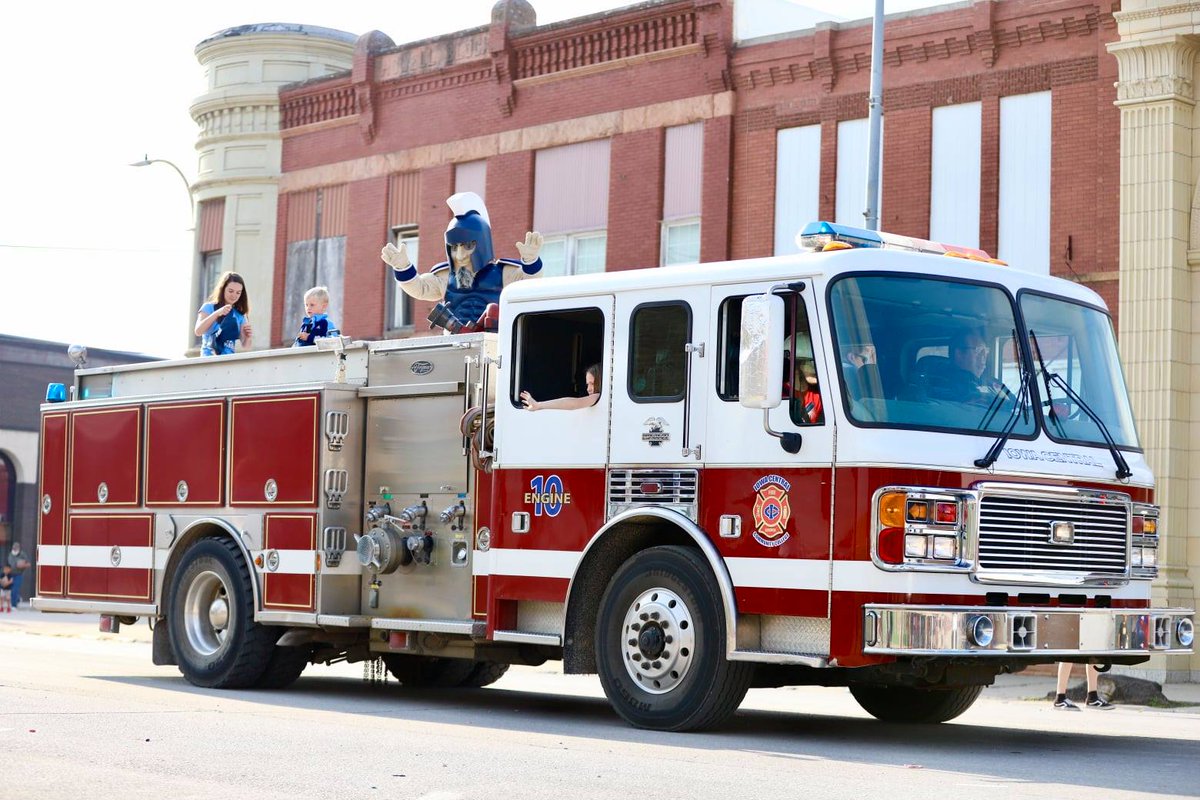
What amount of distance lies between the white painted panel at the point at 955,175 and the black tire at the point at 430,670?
10.5 metres

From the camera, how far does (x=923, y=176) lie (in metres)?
23.4

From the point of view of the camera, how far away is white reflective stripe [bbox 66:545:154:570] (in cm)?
1478

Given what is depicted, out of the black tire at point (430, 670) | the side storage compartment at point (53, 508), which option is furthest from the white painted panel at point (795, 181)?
the side storage compartment at point (53, 508)

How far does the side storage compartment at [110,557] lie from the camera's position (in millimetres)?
14805

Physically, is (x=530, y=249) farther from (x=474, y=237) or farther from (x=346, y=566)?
(x=346, y=566)

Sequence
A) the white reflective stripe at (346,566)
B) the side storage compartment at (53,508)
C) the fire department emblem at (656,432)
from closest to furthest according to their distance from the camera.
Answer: the fire department emblem at (656,432), the white reflective stripe at (346,566), the side storage compartment at (53,508)

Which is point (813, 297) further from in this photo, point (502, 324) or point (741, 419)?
point (502, 324)

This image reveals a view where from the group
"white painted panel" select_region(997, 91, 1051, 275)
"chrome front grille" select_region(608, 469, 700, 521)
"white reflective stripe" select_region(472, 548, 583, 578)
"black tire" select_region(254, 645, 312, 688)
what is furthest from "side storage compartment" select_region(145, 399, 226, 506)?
"white painted panel" select_region(997, 91, 1051, 275)

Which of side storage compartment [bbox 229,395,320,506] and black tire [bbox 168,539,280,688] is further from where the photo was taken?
black tire [bbox 168,539,280,688]

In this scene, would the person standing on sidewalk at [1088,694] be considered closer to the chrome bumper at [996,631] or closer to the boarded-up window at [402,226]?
the chrome bumper at [996,631]

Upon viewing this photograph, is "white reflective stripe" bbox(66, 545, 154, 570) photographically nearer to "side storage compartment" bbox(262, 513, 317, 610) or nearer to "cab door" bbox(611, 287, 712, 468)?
"side storage compartment" bbox(262, 513, 317, 610)

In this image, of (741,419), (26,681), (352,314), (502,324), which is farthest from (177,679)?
(352,314)

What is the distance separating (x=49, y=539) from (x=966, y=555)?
29.8 ft

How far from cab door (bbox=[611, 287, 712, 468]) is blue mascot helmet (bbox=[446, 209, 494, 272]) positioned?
2.88 metres
